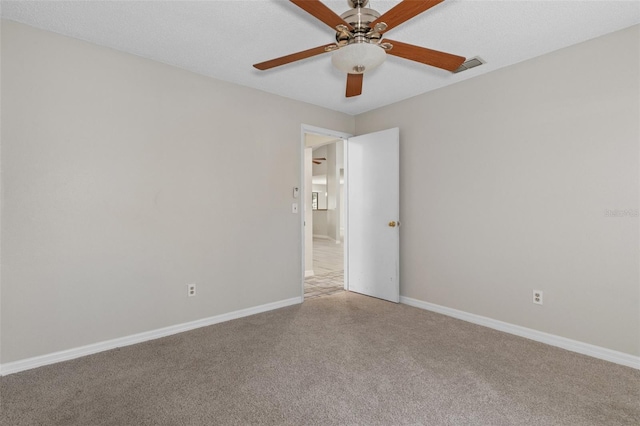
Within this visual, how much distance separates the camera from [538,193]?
2.89 meters

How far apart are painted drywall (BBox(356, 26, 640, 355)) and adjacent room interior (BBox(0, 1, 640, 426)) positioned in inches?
0.6

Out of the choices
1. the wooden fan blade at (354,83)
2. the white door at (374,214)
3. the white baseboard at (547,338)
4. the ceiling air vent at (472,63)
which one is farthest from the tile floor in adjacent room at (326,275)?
the ceiling air vent at (472,63)

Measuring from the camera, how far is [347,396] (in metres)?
2.03

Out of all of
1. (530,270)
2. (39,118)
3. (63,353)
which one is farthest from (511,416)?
(39,118)

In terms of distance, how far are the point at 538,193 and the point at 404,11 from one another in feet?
6.98

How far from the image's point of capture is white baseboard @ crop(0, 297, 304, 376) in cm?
235

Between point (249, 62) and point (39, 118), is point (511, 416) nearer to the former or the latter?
point (249, 62)

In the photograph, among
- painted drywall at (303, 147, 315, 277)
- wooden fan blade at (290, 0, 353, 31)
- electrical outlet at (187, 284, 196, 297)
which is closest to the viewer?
wooden fan blade at (290, 0, 353, 31)

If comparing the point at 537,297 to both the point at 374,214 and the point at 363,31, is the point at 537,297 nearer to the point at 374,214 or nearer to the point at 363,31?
the point at 374,214

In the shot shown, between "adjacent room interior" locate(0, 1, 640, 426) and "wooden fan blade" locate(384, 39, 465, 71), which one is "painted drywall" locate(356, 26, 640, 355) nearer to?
"adjacent room interior" locate(0, 1, 640, 426)

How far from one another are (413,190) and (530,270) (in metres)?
1.49

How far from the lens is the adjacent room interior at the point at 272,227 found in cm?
212

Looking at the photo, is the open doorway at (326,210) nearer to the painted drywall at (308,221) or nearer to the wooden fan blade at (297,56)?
the painted drywall at (308,221)

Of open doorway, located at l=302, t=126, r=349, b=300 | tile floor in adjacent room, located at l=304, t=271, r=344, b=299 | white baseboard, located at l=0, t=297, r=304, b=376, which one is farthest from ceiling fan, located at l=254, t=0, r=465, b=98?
open doorway, located at l=302, t=126, r=349, b=300
